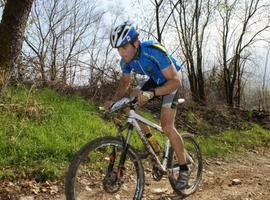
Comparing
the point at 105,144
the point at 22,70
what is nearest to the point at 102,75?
the point at 22,70

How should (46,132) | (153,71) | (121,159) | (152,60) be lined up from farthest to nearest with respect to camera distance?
(46,132)
(153,71)
(152,60)
(121,159)

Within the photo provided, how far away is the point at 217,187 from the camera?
5871mm

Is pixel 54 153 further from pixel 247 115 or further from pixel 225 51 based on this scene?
pixel 225 51

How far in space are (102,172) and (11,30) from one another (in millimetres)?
2674

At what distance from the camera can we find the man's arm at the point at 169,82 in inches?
167

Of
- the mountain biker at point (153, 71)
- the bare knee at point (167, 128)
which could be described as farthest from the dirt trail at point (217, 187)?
the bare knee at point (167, 128)

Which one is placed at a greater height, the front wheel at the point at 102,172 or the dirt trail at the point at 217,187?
the front wheel at the point at 102,172

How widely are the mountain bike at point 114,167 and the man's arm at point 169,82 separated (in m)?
0.32

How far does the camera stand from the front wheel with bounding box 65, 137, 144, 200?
3.92m

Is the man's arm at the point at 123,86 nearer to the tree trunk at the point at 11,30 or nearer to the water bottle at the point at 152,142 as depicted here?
the water bottle at the point at 152,142

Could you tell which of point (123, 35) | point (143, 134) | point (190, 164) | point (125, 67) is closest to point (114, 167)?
point (143, 134)

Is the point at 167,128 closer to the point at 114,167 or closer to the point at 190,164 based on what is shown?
the point at 114,167

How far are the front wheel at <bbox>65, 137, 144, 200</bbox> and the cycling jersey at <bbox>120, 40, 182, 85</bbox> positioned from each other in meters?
0.90

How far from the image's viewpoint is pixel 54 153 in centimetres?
596
